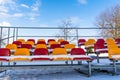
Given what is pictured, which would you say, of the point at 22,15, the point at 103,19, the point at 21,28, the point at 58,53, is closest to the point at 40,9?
the point at 22,15

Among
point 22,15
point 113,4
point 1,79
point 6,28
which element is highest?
point 113,4

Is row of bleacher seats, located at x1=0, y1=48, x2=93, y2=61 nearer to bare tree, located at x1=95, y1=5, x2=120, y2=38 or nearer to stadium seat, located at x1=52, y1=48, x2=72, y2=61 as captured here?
stadium seat, located at x1=52, y1=48, x2=72, y2=61

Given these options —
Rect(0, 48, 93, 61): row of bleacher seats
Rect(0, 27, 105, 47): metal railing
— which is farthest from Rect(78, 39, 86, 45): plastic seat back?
Rect(0, 48, 93, 61): row of bleacher seats

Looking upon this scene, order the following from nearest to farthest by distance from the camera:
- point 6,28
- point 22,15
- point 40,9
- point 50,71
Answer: point 50,71, point 6,28, point 22,15, point 40,9

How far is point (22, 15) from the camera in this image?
17297 millimetres

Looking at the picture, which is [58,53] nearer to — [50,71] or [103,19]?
[50,71]

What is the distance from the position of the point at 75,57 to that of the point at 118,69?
74.2 inches

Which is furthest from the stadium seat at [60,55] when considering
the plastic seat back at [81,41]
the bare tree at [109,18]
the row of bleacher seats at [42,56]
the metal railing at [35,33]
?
the bare tree at [109,18]

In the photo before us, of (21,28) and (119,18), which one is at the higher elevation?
A: (119,18)

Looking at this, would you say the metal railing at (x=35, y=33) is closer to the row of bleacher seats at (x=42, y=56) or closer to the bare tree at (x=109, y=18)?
the row of bleacher seats at (x=42, y=56)

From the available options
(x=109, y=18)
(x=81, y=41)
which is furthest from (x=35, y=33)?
(x=109, y=18)

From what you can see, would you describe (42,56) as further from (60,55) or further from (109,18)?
(109,18)

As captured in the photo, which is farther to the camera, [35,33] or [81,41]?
[35,33]

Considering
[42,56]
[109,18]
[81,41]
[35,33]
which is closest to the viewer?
[42,56]
